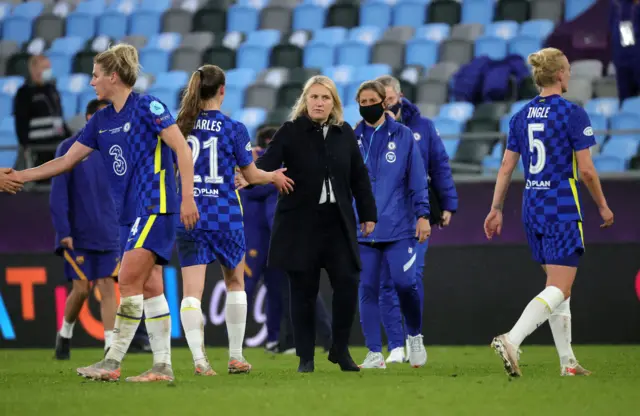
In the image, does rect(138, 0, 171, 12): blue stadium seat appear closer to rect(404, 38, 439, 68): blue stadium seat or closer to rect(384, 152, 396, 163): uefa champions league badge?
rect(404, 38, 439, 68): blue stadium seat

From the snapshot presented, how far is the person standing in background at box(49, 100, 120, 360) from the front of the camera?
10.2m

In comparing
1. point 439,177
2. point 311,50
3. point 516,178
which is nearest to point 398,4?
point 311,50

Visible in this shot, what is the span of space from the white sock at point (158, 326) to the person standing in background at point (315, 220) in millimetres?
939

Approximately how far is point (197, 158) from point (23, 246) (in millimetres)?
6524

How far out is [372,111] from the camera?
846cm

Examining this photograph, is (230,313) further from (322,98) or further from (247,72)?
(247,72)

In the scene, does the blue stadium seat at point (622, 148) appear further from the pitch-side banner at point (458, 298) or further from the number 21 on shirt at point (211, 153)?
A: the number 21 on shirt at point (211, 153)

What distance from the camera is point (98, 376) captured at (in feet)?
22.8

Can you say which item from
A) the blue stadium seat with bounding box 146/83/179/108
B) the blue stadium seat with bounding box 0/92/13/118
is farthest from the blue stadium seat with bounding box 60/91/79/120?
the blue stadium seat with bounding box 146/83/179/108

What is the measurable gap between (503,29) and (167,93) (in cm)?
526

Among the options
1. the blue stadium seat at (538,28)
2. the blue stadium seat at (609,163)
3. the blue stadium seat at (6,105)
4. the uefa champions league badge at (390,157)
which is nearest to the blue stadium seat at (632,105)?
the blue stadium seat at (609,163)

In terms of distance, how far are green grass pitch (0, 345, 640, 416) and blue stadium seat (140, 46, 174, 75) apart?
11.1m

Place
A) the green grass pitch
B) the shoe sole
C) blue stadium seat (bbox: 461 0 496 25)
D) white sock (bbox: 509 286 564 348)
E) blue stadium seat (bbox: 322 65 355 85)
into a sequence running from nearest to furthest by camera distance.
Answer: the green grass pitch, the shoe sole, white sock (bbox: 509 286 564 348), blue stadium seat (bbox: 322 65 355 85), blue stadium seat (bbox: 461 0 496 25)

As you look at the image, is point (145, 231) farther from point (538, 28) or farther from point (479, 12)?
point (479, 12)
